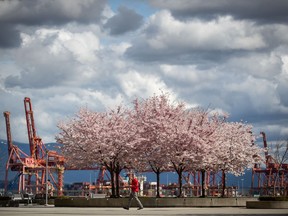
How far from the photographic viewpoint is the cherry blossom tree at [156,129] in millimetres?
72688

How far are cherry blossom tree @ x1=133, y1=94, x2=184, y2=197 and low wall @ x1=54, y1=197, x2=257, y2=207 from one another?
7.00 metres

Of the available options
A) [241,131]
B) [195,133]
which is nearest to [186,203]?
[195,133]

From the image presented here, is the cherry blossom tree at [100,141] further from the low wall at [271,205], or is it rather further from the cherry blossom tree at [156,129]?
the low wall at [271,205]

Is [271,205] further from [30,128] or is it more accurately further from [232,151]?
[30,128]

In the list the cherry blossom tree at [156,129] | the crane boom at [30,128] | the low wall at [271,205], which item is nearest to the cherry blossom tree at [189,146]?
the cherry blossom tree at [156,129]

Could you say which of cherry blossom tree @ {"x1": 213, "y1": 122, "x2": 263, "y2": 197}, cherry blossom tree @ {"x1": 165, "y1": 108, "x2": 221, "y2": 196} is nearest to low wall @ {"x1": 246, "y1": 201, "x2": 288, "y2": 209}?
cherry blossom tree @ {"x1": 165, "y1": 108, "x2": 221, "y2": 196}

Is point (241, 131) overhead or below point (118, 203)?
overhead

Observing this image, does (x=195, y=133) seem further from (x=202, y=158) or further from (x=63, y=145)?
(x=63, y=145)

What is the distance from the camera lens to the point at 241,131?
87.7m

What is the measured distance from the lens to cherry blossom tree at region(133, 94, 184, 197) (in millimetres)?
72688

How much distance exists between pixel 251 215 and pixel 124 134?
113 feet

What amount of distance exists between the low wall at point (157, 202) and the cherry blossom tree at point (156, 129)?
23.0 ft

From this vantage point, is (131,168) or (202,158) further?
(131,168)

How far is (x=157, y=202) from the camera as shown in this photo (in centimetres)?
6312
